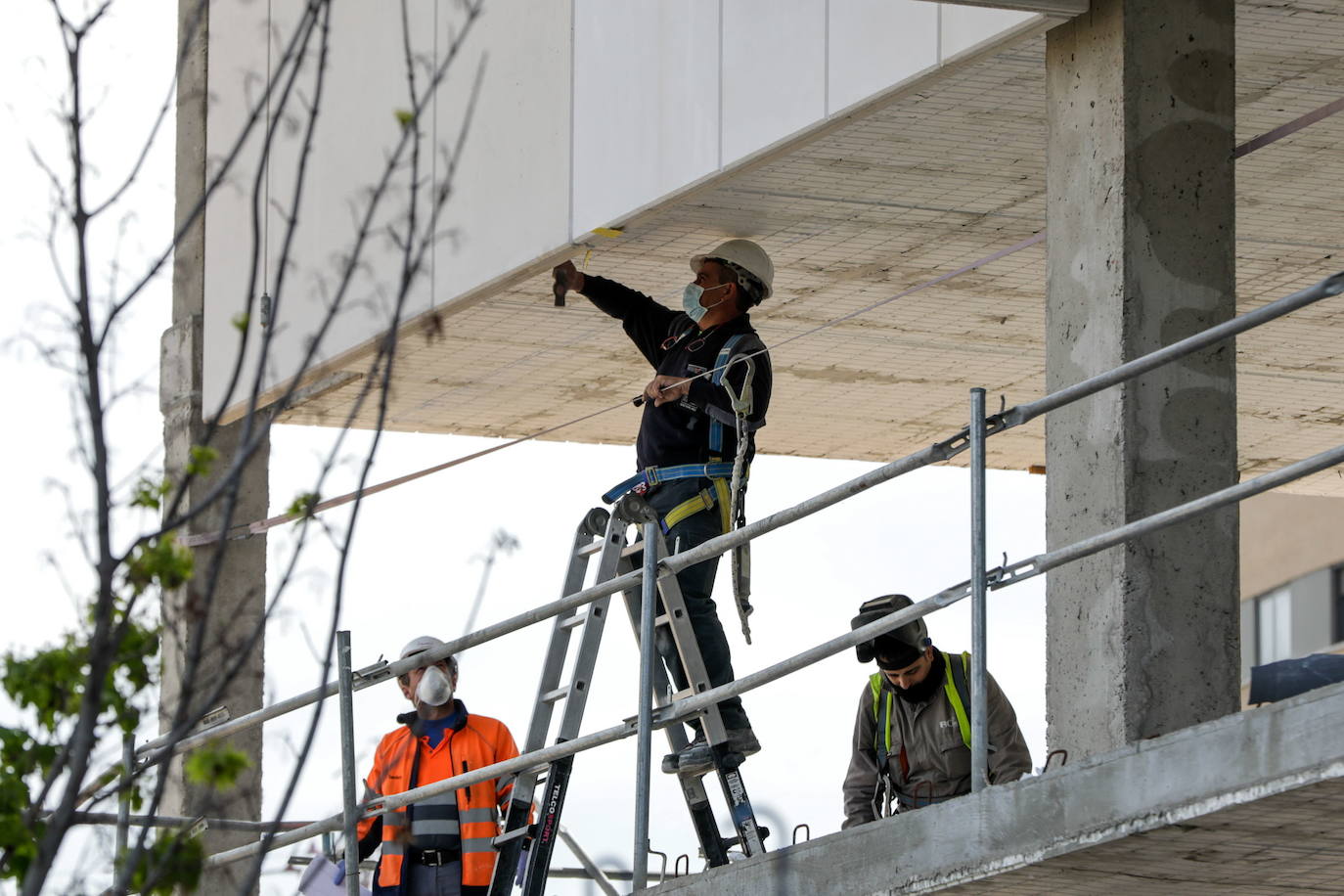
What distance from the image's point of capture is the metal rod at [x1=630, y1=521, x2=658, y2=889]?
7.75 metres

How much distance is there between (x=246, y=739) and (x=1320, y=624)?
3918 centimetres

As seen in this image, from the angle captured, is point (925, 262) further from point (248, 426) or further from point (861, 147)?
point (248, 426)

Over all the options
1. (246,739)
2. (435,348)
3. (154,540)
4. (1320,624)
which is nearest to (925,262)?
(435,348)

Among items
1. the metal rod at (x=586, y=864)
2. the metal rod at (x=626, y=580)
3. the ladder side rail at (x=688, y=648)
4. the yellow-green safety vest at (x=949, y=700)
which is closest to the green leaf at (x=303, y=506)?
the metal rod at (x=626, y=580)

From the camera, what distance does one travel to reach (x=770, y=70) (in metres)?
9.75

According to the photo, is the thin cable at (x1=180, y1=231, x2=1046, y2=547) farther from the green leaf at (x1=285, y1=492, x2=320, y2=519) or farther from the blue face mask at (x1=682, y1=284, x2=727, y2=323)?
the green leaf at (x1=285, y1=492, x2=320, y2=519)

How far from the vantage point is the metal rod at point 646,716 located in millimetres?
7746

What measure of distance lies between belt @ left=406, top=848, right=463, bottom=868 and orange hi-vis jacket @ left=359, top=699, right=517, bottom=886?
0.08 meters

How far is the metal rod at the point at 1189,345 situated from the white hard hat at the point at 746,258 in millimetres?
3249

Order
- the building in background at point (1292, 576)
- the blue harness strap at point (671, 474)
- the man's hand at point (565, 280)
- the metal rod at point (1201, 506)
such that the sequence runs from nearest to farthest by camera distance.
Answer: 1. the metal rod at point (1201, 506)
2. the blue harness strap at point (671, 474)
3. the man's hand at point (565, 280)
4. the building in background at point (1292, 576)

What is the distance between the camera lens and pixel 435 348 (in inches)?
523

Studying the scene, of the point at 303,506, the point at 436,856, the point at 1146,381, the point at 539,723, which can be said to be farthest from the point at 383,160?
the point at 303,506

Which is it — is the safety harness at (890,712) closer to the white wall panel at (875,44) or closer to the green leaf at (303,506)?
the white wall panel at (875,44)

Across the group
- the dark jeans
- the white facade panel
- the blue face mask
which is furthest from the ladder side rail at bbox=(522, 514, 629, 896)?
the white facade panel
